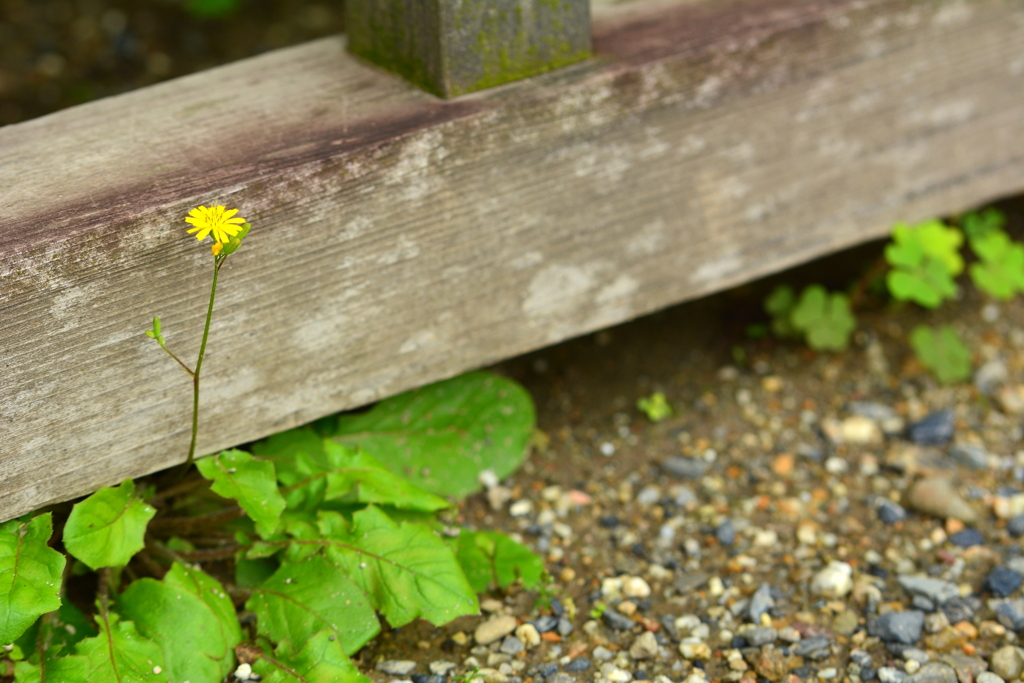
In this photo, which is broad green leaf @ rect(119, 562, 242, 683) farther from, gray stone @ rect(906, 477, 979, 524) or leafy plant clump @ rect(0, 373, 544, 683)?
gray stone @ rect(906, 477, 979, 524)

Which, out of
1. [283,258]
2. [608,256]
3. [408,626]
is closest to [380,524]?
[408,626]

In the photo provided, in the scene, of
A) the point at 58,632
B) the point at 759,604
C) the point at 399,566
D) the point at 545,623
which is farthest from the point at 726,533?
the point at 58,632

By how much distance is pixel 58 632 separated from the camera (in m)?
1.90

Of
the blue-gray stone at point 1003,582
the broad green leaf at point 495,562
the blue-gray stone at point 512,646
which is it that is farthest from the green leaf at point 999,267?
the blue-gray stone at point 512,646

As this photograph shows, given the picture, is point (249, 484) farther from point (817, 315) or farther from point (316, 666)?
point (817, 315)

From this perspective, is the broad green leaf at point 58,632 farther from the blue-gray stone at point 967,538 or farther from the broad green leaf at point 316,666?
the blue-gray stone at point 967,538

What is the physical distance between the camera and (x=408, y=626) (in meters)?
2.08

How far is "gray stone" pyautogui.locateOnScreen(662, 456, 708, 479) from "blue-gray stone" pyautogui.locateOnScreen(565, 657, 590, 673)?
725 mm

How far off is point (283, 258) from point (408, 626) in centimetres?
87

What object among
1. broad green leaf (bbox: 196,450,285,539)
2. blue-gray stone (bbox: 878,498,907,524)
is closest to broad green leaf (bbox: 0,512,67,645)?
broad green leaf (bbox: 196,450,285,539)

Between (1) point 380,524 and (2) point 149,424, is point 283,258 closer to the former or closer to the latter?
(2) point 149,424

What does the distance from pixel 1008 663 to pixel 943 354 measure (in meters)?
1.16

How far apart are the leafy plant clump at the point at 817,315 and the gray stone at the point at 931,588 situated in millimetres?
850

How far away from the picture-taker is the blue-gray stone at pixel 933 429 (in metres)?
2.68
